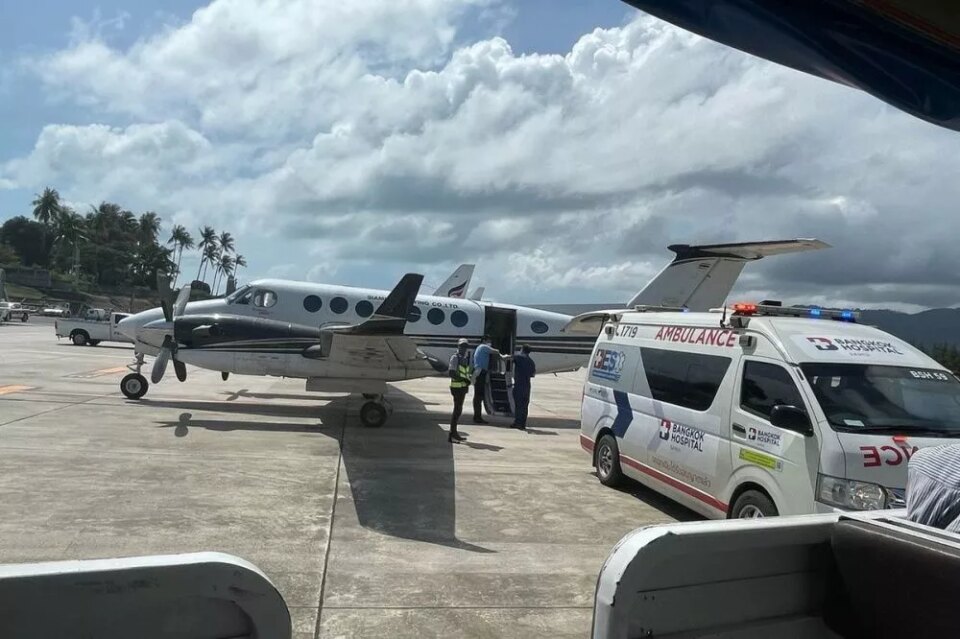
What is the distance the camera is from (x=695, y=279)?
15.1 metres

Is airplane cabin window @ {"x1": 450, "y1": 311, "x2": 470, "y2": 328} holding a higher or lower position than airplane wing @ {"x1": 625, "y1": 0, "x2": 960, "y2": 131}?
lower

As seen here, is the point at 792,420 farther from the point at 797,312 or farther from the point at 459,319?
the point at 459,319

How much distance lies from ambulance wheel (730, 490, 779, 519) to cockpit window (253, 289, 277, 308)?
41.5 ft

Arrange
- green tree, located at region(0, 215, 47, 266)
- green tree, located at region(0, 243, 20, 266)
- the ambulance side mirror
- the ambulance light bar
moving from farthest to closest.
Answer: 1. green tree, located at region(0, 215, 47, 266)
2. green tree, located at region(0, 243, 20, 266)
3. the ambulance light bar
4. the ambulance side mirror

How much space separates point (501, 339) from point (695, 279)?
17.3ft

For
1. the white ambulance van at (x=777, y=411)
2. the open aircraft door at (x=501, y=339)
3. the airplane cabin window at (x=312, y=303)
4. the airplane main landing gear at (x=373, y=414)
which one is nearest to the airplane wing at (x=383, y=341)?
the airplane main landing gear at (x=373, y=414)

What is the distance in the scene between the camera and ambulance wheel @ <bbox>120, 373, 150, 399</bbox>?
15461 mm

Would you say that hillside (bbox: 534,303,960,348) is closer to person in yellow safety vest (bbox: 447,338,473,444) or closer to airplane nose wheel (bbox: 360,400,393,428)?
person in yellow safety vest (bbox: 447,338,473,444)

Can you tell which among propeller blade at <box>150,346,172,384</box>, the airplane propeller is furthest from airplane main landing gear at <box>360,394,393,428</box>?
propeller blade at <box>150,346,172,384</box>

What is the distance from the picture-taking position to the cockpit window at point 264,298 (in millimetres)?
16625

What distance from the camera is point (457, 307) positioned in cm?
1786

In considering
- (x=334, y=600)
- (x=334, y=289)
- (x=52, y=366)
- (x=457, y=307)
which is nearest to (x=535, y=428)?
(x=457, y=307)

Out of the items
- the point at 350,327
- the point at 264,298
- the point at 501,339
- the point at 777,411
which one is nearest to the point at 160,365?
the point at 264,298

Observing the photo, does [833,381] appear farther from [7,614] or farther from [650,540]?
[7,614]
